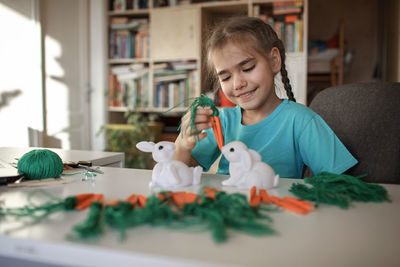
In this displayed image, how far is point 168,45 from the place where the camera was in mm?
2793

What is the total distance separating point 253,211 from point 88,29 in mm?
2886

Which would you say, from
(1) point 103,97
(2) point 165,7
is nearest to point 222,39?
(2) point 165,7

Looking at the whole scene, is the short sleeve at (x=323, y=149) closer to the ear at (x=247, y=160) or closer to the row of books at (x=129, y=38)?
the ear at (x=247, y=160)

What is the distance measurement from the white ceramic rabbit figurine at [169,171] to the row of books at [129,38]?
2455 mm

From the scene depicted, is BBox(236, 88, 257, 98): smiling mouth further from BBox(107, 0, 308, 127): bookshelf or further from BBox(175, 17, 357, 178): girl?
BBox(107, 0, 308, 127): bookshelf

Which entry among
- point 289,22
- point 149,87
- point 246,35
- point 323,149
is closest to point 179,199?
point 323,149

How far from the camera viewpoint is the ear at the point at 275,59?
3.43ft

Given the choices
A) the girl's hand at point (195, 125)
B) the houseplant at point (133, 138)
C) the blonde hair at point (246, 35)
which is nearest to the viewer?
the girl's hand at point (195, 125)

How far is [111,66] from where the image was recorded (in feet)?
10.0

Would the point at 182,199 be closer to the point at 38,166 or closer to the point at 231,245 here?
the point at 231,245

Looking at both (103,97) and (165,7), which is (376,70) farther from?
(103,97)

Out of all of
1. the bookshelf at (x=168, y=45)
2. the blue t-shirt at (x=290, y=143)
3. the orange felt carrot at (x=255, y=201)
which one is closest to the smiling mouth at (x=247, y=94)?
the blue t-shirt at (x=290, y=143)

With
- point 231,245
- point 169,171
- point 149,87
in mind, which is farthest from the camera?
point 149,87

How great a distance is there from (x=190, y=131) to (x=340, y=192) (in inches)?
13.6
